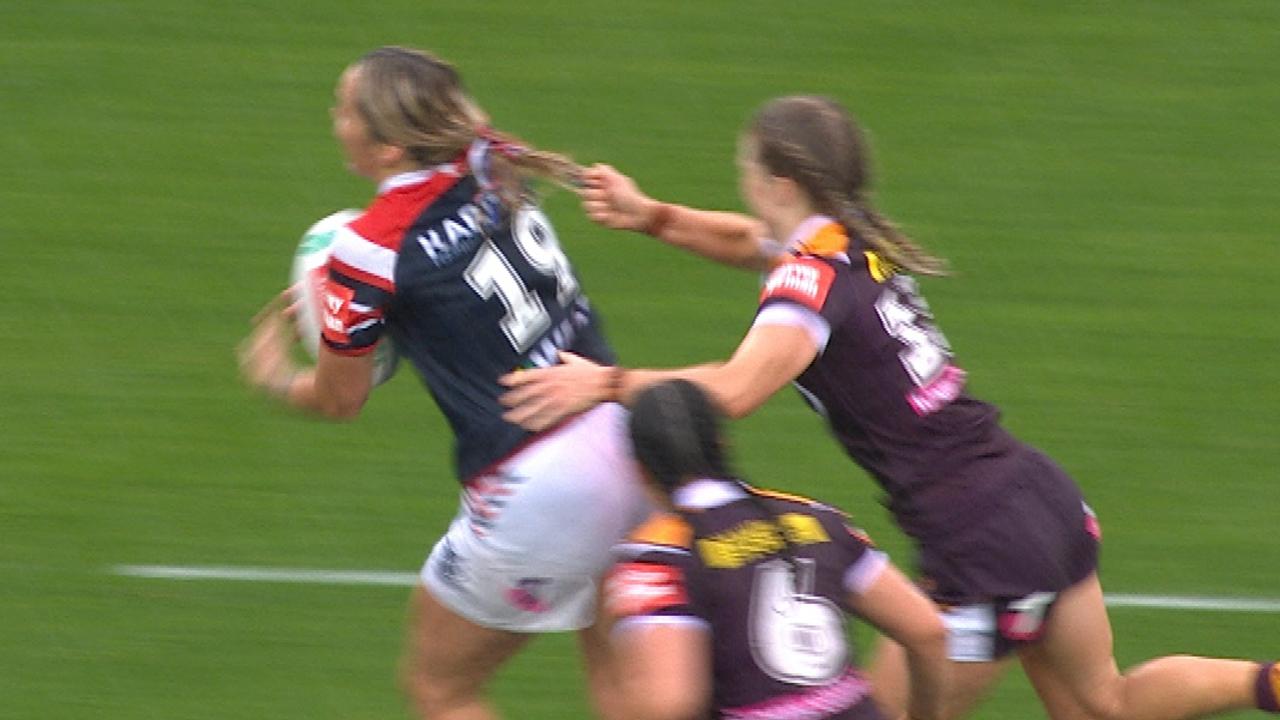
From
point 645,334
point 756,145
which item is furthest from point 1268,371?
point 756,145

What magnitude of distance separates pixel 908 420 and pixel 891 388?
0.08 metres

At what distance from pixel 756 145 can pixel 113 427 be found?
3269 mm

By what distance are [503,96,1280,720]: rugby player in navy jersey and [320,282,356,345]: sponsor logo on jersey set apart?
0.34m

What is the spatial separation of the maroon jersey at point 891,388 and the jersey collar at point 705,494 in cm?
55

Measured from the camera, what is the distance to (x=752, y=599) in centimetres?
423

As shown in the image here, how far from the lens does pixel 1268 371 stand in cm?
780

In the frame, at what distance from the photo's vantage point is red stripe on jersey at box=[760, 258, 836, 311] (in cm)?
476

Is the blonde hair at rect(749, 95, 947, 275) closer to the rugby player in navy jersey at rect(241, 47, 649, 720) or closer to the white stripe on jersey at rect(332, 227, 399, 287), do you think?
the rugby player in navy jersey at rect(241, 47, 649, 720)

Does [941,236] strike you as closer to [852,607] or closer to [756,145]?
[756,145]

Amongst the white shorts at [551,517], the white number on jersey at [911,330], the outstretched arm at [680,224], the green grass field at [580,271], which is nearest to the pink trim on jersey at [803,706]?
the white shorts at [551,517]

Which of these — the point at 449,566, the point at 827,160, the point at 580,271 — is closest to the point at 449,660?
the point at 449,566

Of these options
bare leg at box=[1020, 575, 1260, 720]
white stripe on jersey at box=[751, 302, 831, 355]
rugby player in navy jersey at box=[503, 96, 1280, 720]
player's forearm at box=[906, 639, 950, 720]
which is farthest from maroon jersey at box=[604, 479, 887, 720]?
bare leg at box=[1020, 575, 1260, 720]

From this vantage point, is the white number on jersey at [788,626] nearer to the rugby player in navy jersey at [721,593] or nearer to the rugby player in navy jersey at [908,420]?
the rugby player in navy jersey at [721,593]

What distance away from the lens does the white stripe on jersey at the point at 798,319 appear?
15.6 ft
